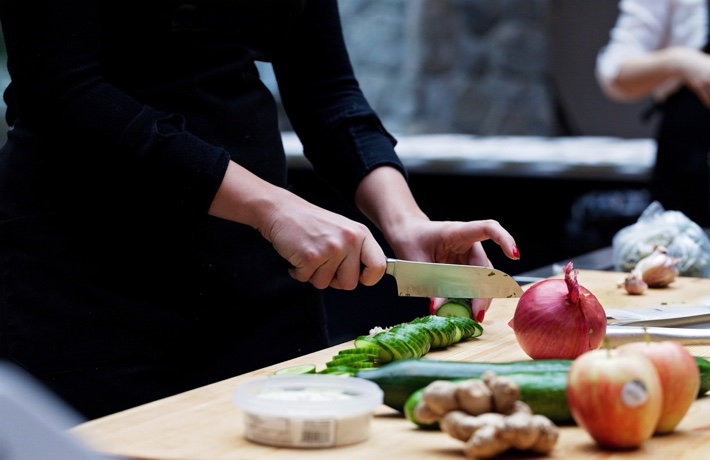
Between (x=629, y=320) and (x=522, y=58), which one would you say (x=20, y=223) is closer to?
(x=629, y=320)

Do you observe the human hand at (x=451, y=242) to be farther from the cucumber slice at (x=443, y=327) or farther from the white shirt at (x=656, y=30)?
the white shirt at (x=656, y=30)

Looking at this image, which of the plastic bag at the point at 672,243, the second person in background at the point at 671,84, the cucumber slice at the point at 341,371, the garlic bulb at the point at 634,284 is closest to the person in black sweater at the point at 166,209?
the cucumber slice at the point at 341,371

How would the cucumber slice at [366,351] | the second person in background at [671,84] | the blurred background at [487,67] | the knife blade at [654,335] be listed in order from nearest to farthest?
the cucumber slice at [366,351], the knife blade at [654,335], the second person in background at [671,84], the blurred background at [487,67]

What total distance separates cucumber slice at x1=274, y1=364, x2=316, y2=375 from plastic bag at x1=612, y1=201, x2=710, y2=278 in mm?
1260

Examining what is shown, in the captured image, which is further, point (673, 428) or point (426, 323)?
point (426, 323)

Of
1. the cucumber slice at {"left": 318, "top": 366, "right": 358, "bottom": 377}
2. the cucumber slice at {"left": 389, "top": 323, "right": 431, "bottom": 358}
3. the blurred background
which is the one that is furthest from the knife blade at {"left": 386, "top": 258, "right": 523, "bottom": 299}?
the blurred background

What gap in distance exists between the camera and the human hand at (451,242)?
6.11 feet

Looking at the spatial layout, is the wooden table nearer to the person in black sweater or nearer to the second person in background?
the person in black sweater

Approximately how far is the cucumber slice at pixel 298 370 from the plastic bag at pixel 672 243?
1.26m

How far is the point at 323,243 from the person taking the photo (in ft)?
5.22

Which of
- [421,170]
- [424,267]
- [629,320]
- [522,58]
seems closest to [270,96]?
[424,267]

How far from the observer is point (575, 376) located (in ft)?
3.76

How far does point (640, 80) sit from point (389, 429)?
2627 mm

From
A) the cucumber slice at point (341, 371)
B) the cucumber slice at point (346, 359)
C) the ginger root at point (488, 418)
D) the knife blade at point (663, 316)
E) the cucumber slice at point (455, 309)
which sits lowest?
the cucumber slice at point (455, 309)
